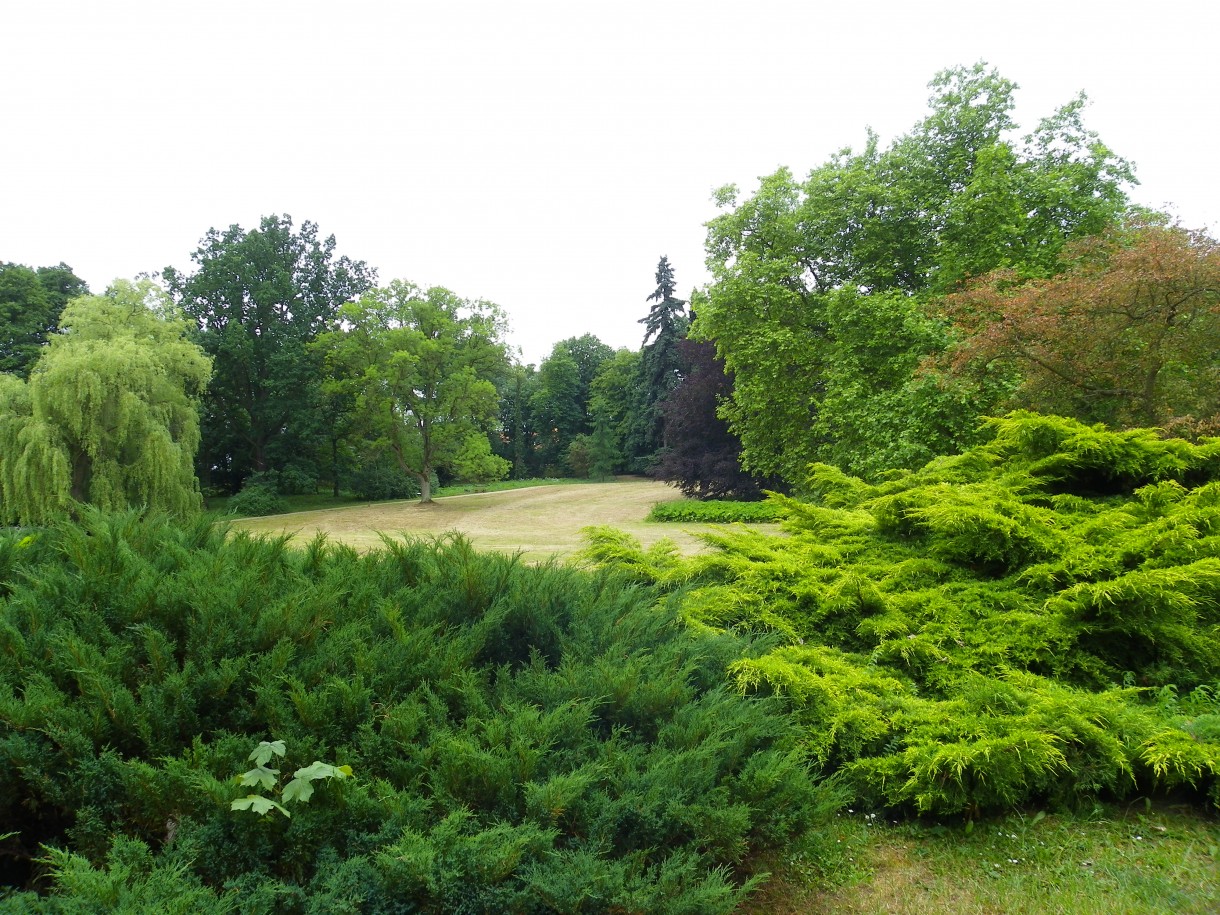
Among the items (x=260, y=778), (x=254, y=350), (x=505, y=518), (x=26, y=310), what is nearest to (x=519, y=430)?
(x=254, y=350)

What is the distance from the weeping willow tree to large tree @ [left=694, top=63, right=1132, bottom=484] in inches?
582

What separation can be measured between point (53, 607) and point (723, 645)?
2994 mm

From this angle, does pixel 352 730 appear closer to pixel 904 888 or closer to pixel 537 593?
pixel 537 593

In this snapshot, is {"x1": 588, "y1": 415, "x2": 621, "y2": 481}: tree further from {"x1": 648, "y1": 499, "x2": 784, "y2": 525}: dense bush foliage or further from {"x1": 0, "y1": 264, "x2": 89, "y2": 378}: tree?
{"x1": 0, "y1": 264, "x2": 89, "y2": 378}: tree

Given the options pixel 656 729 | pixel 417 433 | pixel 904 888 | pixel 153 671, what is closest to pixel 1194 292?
pixel 904 888

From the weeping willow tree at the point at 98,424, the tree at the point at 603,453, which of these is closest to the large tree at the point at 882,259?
the weeping willow tree at the point at 98,424

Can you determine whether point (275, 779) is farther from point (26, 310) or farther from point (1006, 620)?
point (26, 310)

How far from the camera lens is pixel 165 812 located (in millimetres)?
1860

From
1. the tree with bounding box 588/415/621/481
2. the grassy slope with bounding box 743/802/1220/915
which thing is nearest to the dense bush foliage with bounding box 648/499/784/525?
the grassy slope with bounding box 743/802/1220/915

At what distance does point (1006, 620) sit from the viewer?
151 inches

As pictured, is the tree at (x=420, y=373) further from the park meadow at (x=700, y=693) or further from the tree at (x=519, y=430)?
the tree at (x=519, y=430)

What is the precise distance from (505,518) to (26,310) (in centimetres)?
2230

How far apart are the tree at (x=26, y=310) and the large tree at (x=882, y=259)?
1041 inches

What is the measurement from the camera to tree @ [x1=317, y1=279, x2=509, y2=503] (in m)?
25.4
